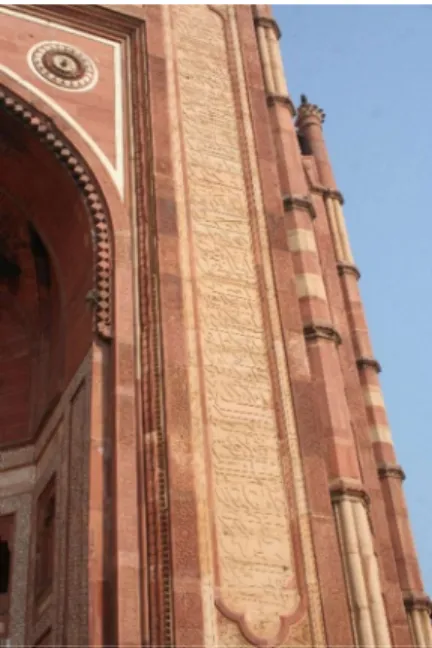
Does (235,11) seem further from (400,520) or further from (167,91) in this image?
(400,520)

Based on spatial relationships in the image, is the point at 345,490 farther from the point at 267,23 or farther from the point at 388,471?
the point at 267,23

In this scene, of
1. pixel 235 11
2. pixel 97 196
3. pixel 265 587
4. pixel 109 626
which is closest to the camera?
pixel 109 626

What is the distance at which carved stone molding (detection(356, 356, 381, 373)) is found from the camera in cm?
1075

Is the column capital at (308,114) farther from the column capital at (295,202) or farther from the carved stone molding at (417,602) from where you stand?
the carved stone molding at (417,602)

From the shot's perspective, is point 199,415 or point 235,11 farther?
point 235,11

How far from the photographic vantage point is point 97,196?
26.4ft

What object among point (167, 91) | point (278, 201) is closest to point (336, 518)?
point (278, 201)

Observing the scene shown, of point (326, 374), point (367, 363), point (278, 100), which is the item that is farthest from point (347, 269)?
point (326, 374)

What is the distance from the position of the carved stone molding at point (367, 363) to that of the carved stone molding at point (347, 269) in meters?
1.27

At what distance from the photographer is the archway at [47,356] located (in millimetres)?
6840

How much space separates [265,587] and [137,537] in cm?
103

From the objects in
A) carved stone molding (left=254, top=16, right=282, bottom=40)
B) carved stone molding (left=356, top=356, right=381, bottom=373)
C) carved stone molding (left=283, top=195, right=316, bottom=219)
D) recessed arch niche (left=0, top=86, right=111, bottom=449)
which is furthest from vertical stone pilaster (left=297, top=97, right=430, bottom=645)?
recessed arch niche (left=0, top=86, right=111, bottom=449)

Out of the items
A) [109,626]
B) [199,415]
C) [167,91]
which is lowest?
[109,626]

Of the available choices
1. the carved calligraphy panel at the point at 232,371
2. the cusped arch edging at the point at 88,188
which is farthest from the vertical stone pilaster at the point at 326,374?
the cusped arch edging at the point at 88,188
